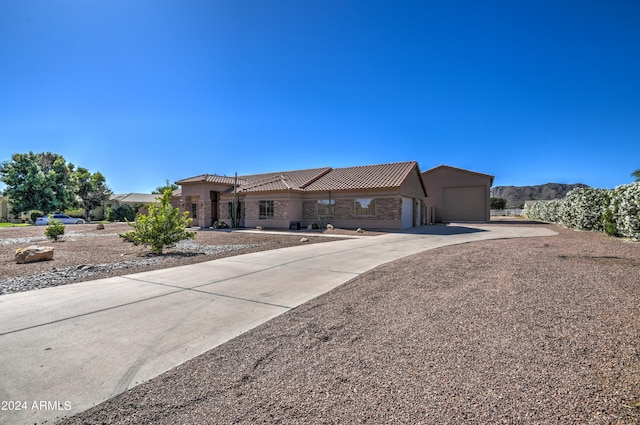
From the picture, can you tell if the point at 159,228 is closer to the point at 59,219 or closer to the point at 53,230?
the point at 53,230

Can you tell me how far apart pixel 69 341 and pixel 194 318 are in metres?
1.49

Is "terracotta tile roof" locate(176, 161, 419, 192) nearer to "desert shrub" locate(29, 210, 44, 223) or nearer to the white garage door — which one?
Result: the white garage door

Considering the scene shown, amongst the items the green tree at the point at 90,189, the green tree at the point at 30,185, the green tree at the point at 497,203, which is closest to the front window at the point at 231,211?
the green tree at the point at 30,185

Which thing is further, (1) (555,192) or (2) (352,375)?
(1) (555,192)

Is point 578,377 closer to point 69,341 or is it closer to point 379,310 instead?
point 379,310

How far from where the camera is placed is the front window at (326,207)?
25219 mm

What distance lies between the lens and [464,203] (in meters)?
34.8

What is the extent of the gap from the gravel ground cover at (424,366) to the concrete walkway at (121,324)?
1.22 feet

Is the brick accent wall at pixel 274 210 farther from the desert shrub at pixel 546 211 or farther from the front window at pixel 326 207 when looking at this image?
the desert shrub at pixel 546 211

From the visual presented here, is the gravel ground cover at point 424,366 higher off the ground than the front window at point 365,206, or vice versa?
the front window at point 365,206

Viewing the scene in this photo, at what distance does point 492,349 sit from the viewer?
346cm

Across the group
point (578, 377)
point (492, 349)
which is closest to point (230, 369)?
point (492, 349)

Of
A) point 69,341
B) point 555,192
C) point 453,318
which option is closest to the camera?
point 69,341

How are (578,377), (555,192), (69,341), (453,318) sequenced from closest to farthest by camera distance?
(578,377)
(69,341)
(453,318)
(555,192)
